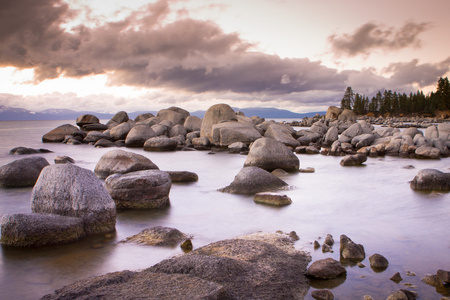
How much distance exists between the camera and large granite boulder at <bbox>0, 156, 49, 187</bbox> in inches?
441

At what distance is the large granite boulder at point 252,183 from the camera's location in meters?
10.3

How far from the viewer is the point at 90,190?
6.64 metres

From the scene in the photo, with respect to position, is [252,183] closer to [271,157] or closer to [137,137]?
[271,157]

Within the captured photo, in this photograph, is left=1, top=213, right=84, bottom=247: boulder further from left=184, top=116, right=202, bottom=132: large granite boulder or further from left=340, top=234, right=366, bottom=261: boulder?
left=184, top=116, right=202, bottom=132: large granite boulder

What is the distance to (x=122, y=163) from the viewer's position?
1161cm

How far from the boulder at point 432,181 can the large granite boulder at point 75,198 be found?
9161 mm

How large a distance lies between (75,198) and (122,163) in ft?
17.0

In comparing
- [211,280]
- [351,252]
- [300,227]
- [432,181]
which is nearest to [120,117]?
[432,181]

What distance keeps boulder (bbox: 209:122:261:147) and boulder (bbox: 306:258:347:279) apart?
1920 cm

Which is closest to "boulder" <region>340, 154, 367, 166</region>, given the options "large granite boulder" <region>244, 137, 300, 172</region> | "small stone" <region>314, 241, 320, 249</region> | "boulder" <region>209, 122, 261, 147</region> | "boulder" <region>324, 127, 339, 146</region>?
"large granite boulder" <region>244, 137, 300, 172</region>

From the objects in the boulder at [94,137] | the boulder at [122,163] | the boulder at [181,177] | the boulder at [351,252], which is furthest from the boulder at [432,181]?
the boulder at [94,137]

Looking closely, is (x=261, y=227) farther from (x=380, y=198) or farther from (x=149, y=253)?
(x=380, y=198)

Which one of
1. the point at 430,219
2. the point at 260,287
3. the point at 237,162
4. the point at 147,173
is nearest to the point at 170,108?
the point at 237,162

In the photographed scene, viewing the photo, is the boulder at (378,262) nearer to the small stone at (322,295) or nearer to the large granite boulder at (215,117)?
the small stone at (322,295)
